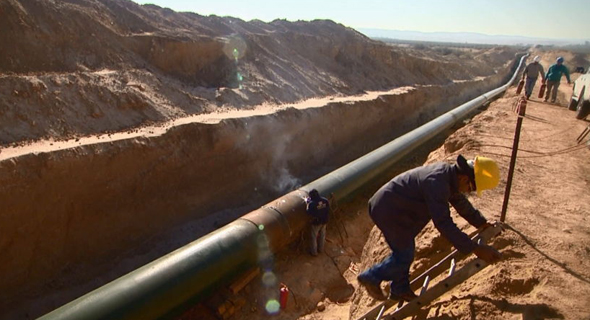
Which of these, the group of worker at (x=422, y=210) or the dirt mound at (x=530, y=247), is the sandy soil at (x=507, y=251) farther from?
the group of worker at (x=422, y=210)

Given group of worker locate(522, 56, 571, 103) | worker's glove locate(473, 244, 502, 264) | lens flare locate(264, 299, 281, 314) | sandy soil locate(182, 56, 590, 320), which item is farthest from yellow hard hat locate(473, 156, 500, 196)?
group of worker locate(522, 56, 571, 103)

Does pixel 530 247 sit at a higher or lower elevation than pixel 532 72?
lower

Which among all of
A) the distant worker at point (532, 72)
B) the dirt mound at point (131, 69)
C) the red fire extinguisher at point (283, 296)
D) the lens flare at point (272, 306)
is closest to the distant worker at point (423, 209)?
the red fire extinguisher at point (283, 296)

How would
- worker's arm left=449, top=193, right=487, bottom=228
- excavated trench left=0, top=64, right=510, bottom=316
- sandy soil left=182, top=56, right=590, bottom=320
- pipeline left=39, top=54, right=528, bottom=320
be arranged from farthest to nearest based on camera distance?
excavated trench left=0, top=64, right=510, bottom=316 → pipeline left=39, top=54, right=528, bottom=320 → worker's arm left=449, top=193, right=487, bottom=228 → sandy soil left=182, top=56, right=590, bottom=320

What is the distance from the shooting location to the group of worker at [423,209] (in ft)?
10.7

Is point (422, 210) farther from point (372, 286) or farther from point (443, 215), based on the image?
point (372, 286)

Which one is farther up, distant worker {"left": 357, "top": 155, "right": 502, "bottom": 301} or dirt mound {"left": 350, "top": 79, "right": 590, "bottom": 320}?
distant worker {"left": 357, "top": 155, "right": 502, "bottom": 301}

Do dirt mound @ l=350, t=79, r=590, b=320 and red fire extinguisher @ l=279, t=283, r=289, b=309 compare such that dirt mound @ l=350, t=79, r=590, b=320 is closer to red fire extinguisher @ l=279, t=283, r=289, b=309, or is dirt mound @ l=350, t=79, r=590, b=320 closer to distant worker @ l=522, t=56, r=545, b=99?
red fire extinguisher @ l=279, t=283, r=289, b=309

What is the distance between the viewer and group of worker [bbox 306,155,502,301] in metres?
3.28

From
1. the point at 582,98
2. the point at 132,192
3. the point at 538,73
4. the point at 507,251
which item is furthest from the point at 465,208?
the point at 538,73

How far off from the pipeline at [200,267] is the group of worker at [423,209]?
8.01 ft

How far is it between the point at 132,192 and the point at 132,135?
139 cm

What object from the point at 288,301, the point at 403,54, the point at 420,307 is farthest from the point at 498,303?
the point at 403,54

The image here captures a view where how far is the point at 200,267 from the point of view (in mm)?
5293
